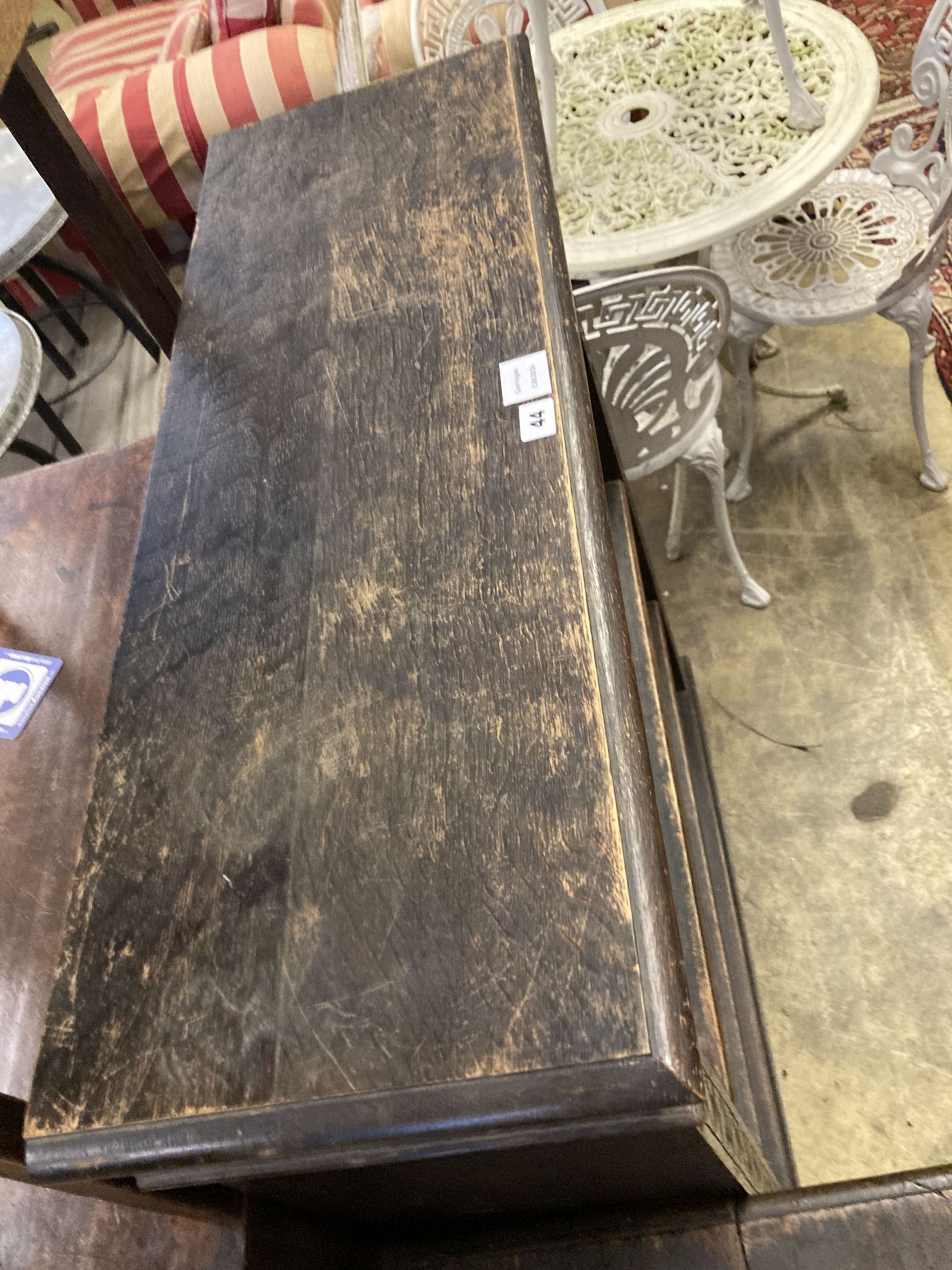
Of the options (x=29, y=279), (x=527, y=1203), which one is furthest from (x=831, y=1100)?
(x=29, y=279)

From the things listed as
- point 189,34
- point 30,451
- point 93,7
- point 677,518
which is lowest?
point 677,518

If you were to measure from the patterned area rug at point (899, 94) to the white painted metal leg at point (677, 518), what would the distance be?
2.19 feet

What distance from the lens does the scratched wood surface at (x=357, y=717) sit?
0.53 meters

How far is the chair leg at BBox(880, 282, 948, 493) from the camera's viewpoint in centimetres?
167

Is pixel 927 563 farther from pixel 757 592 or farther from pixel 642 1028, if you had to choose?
pixel 642 1028

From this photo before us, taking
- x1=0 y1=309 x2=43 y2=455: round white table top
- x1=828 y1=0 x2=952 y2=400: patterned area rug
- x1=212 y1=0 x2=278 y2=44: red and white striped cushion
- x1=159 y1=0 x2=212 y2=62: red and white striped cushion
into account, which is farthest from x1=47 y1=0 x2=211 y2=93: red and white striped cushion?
x1=828 y1=0 x2=952 y2=400: patterned area rug

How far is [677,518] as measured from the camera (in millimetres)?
1910

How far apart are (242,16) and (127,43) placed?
1.97 ft

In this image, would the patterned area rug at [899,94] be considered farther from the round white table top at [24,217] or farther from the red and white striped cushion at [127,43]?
the round white table top at [24,217]

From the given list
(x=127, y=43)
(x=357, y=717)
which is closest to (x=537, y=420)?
(x=357, y=717)

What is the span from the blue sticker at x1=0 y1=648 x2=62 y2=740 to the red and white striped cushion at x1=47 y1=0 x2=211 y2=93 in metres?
2.48

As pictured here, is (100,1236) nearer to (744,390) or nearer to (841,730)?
(841,730)

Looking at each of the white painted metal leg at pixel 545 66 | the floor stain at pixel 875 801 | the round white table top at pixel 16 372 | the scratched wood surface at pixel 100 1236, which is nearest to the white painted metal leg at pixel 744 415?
the white painted metal leg at pixel 545 66

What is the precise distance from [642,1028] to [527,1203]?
436 millimetres
